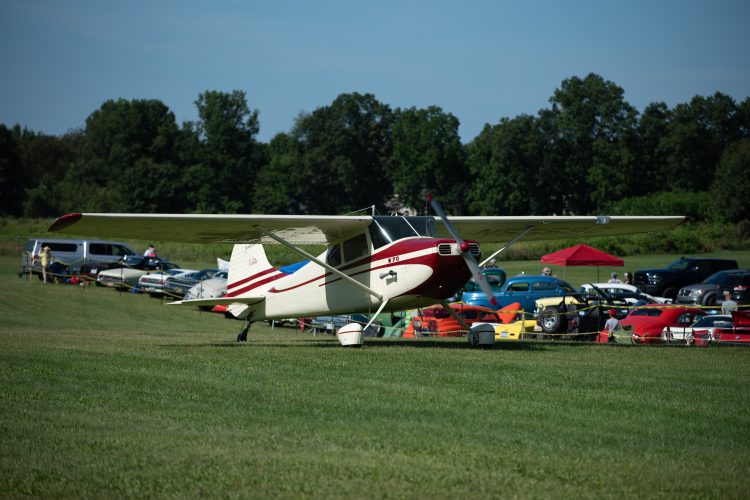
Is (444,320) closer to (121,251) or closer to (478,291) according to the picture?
(478,291)

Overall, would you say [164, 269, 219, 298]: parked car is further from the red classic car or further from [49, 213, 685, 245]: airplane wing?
[49, 213, 685, 245]: airplane wing

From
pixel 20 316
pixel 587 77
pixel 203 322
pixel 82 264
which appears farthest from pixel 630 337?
pixel 587 77

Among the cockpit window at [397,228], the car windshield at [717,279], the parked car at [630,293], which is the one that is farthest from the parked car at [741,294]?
the cockpit window at [397,228]

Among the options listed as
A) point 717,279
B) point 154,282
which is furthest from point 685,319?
point 154,282

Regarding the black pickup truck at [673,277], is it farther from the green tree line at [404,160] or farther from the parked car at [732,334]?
the green tree line at [404,160]

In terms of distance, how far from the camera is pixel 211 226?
63.3 ft

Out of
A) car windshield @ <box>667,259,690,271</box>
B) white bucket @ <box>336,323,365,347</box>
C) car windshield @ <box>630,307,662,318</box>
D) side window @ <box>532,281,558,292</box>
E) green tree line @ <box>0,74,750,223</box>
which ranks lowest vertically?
white bucket @ <box>336,323,365,347</box>

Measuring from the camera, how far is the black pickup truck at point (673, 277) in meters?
44.0

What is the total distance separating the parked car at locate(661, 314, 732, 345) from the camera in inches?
945

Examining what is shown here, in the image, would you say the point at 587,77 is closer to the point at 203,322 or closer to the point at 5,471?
the point at 203,322

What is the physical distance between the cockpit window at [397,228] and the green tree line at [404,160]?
253ft

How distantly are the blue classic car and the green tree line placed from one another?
58.5m

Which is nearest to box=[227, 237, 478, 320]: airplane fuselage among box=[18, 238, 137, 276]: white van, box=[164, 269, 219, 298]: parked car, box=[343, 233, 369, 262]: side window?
box=[343, 233, 369, 262]: side window

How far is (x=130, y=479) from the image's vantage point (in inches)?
303
